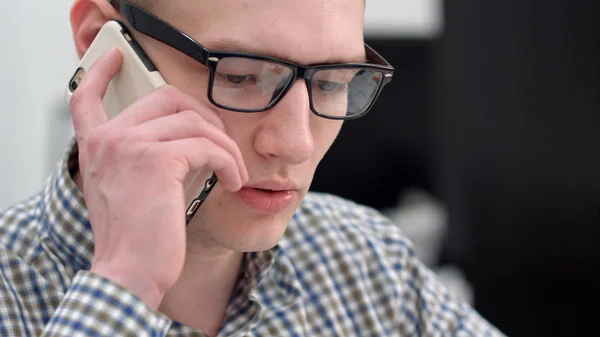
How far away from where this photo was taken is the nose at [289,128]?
36.2 inches

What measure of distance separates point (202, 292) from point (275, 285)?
0.15 m

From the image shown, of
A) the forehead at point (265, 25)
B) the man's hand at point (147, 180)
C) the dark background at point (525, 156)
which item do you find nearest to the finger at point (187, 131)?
the man's hand at point (147, 180)

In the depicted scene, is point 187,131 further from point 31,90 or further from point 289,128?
point 31,90

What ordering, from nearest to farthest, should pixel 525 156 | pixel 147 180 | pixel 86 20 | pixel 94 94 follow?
pixel 147 180 < pixel 94 94 < pixel 86 20 < pixel 525 156

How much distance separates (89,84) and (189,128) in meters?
0.16

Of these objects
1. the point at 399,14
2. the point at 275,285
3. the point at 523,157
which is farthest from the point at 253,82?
the point at 399,14

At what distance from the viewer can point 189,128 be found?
85cm

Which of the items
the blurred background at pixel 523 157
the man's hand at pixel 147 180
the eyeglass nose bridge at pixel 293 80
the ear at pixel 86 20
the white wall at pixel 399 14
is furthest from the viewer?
the white wall at pixel 399 14

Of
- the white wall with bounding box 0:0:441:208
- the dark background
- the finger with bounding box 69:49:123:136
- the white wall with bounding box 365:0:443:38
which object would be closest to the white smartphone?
the finger with bounding box 69:49:123:136

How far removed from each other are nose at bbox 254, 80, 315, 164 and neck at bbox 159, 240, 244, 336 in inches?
9.3

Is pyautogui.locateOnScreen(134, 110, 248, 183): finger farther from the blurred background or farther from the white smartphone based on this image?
the blurred background

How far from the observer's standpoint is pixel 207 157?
2.76 feet

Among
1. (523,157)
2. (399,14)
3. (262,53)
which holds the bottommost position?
(523,157)

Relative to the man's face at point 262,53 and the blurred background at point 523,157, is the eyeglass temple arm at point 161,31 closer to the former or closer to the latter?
the man's face at point 262,53
